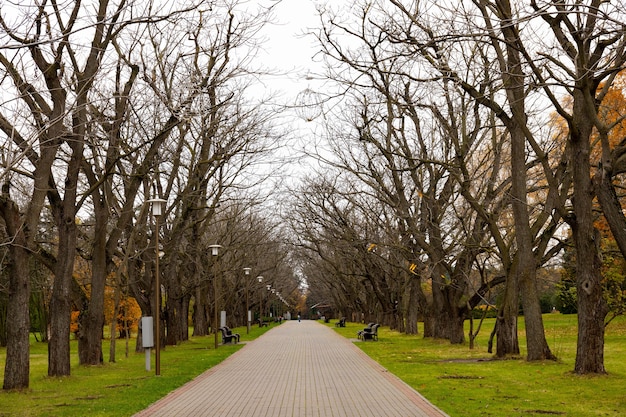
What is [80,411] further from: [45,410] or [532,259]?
[532,259]

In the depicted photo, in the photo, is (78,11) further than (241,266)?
No

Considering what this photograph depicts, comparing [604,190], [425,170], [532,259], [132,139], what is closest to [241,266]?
[425,170]

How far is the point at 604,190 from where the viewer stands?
12.4m

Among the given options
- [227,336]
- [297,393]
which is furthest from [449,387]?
Result: [227,336]

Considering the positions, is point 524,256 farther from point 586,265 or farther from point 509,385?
point 509,385

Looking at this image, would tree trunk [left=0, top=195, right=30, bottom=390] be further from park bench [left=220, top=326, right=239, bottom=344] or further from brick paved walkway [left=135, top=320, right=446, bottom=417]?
park bench [left=220, top=326, right=239, bottom=344]

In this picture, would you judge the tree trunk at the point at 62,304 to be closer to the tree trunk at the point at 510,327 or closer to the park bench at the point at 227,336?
the tree trunk at the point at 510,327

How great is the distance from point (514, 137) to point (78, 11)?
10.9m

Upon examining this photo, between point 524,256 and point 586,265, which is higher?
point 524,256

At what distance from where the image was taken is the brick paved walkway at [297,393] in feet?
40.4

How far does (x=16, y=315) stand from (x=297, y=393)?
568 cm

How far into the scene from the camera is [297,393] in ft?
49.6

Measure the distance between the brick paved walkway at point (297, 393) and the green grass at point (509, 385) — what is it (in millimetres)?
505

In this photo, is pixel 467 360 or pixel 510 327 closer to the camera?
pixel 510 327
